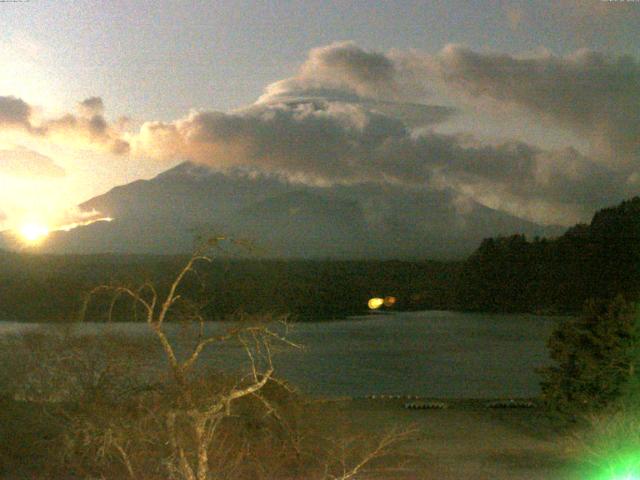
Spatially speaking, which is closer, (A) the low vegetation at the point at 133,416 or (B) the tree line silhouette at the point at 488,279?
(A) the low vegetation at the point at 133,416

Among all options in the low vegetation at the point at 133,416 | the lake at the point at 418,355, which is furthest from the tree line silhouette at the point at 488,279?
the low vegetation at the point at 133,416

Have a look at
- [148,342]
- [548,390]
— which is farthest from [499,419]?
[148,342]

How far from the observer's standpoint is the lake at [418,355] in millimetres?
29344

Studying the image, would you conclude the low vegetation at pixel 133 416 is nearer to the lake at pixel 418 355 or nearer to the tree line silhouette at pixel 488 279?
the lake at pixel 418 355

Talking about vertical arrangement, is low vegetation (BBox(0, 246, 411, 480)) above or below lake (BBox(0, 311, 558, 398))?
above

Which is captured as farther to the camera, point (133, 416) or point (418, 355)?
point (418, 355)

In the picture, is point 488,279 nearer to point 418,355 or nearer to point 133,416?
point 418,355

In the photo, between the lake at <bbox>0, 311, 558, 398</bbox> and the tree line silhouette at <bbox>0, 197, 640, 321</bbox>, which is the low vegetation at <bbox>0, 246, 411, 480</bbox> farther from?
the tree line silhouette at <bbox>0, 197, 640, 321</bbox>

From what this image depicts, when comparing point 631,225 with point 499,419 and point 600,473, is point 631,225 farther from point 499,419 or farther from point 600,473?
point 600,473

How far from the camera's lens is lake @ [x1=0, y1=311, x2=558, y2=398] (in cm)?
2934

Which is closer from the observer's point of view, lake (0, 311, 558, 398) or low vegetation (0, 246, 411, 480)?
low vegetation (0, 246, 411, 480)

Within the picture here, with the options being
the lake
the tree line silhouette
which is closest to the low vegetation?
the lake

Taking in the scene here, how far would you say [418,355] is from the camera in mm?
42688

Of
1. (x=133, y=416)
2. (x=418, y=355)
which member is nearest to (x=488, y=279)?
(x=418, y=355)
